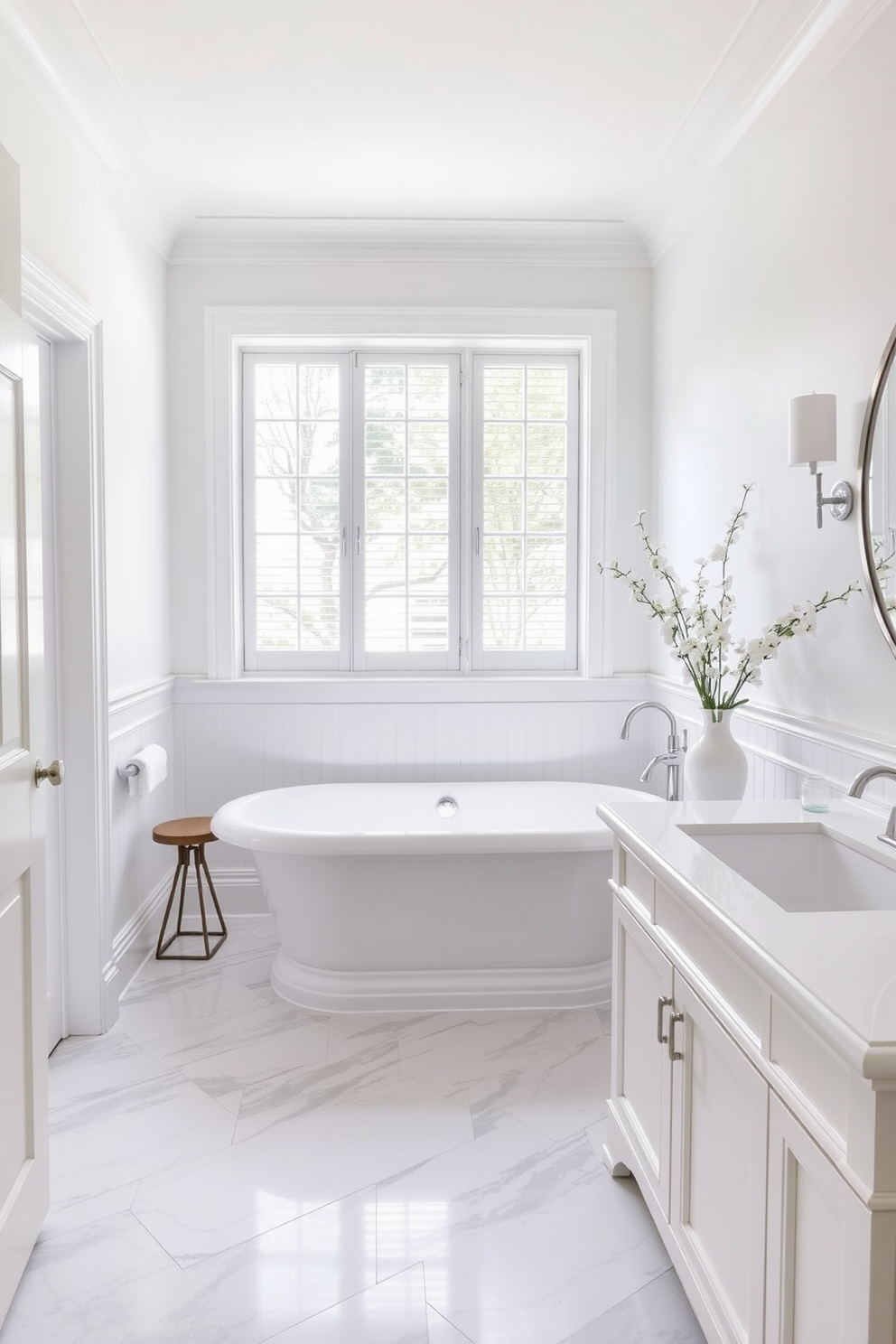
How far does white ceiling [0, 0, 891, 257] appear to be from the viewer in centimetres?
225

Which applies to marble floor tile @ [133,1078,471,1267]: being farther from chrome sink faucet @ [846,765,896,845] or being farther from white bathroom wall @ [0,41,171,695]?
white bathroom wall @ [0,41,171,695]

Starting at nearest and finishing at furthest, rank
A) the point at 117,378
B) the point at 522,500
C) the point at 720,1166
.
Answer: the point at 720,1166 → the point at 117,378 → the point at 522,500

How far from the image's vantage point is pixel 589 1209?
77.7 inches

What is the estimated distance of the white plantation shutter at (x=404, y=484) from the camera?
3867 millimetres

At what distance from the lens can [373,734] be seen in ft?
12.5

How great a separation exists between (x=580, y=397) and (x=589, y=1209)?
2.96 m

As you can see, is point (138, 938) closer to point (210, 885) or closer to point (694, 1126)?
point (210, 885)

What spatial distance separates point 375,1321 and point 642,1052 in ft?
2.22

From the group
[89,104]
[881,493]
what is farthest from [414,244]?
[881,493]

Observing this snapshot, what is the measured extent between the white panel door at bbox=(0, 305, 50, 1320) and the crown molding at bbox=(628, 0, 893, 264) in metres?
1.88

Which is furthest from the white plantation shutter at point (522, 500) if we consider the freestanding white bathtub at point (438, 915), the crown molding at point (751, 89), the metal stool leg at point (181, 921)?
the metal stool leg at point (181, 921)

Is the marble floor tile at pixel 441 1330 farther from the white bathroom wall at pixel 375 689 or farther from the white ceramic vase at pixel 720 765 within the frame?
the white bathroom wall at pixel 375 689

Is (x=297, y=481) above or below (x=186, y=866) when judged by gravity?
above

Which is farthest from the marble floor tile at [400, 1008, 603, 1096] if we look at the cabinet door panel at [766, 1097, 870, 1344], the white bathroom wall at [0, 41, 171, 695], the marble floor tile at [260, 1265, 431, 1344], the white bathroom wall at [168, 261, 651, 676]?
the white bathroom wall at [168, 261, 651, 676]
